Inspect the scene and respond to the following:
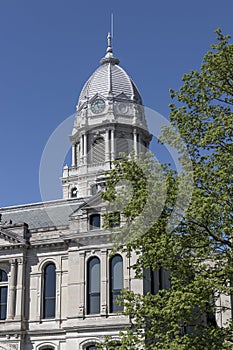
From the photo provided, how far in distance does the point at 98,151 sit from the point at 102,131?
2.40 m

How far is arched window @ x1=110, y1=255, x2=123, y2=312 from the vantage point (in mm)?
36500

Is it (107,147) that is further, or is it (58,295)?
(107,147)

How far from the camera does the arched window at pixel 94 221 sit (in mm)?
38656

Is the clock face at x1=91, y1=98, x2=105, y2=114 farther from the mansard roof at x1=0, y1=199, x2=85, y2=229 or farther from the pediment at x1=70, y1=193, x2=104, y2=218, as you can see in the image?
the pediment at x1=70, y1=193, x2=104, y2=218

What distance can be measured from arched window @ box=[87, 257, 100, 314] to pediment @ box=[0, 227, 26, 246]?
17.3ft

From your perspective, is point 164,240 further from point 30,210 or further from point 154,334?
point 30,210

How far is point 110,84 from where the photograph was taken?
252 feet

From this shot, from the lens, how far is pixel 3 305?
132 ft

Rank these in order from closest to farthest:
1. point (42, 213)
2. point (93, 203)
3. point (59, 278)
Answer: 1. point (93, 203)
2. point (59, 278)
3. point (42, 213)

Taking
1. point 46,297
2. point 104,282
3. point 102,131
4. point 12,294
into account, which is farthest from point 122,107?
point 104,282

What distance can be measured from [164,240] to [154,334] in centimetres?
360

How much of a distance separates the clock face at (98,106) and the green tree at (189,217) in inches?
1940

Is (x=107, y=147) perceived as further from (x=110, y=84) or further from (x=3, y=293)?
(x=3, y=293)

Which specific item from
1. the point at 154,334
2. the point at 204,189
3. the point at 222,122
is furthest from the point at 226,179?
the point at 154,334
